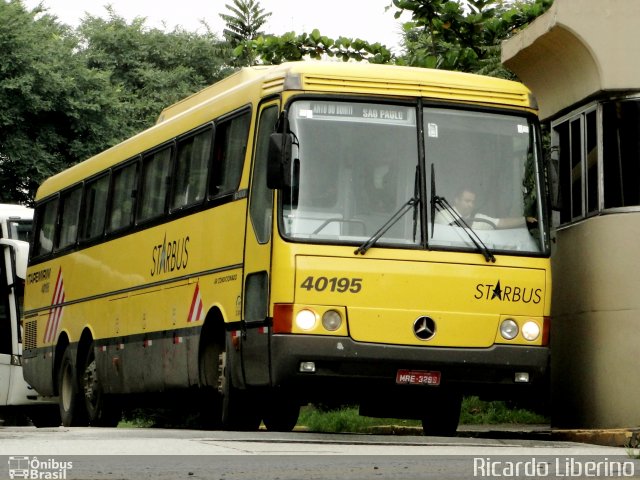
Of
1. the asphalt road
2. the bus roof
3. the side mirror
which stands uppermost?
the bus roof

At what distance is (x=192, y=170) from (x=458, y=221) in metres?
3.65

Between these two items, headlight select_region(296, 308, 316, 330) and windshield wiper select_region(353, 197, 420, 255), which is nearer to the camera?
headlight select_region(296, 308, 316, 330)

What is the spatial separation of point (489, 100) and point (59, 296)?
29.9ft

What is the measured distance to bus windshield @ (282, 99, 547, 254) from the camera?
575 inches

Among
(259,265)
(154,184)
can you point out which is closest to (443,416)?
(259,265)

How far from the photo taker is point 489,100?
607 inches

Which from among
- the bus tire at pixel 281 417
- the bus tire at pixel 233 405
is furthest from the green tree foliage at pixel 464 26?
the bus tire at pixel 233 405

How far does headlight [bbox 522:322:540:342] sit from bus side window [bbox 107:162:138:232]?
608cm

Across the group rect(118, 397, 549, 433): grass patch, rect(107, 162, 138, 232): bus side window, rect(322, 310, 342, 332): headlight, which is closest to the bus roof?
rect(322, 310, 342, 332): headlight

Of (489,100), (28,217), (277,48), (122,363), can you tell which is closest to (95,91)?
(28,217)

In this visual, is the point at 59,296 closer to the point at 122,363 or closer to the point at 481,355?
the point at 122,363

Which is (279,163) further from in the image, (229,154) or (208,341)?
(208,341)

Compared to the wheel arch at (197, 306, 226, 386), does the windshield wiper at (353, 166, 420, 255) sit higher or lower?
higher

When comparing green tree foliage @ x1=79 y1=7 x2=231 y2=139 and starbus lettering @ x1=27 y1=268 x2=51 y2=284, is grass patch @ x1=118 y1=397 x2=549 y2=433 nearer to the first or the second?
starbus lettering @ x1=27 y1=268 x2=51 y2=284
